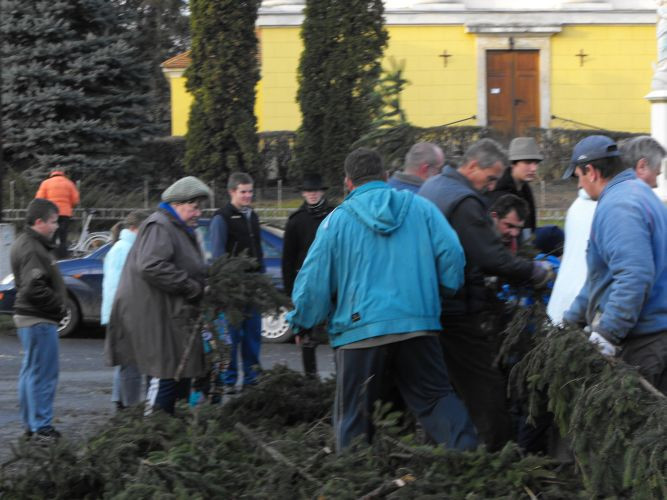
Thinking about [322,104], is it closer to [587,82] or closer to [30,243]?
[587,82]

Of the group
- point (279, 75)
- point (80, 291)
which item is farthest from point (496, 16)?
point (80, 291)

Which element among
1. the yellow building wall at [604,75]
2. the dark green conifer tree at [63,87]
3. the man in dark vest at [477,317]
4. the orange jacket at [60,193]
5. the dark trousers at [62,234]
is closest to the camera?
the man in dark vest at [477,317]

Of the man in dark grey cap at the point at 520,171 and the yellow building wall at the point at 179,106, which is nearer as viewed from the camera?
the man in dark grey cap at the point at 520,171

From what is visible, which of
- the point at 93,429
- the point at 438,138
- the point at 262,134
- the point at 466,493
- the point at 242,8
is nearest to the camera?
the point at 466,493

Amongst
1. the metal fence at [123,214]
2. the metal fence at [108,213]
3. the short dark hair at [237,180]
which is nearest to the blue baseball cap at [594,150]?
the short dark hair at [237,180]

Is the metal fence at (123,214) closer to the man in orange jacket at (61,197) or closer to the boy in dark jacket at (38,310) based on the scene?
the man in orange jacket at (61,197)

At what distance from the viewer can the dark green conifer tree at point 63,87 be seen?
81.2 feet

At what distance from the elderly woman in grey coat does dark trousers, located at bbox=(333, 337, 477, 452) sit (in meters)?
1.39

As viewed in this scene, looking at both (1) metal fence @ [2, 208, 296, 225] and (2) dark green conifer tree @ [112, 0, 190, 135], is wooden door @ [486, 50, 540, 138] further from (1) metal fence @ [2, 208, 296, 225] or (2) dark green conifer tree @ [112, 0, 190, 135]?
(2) dark green conifer tree @ [112, 0, 190, 135]

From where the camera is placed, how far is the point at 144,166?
26703mm

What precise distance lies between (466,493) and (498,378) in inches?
47.0

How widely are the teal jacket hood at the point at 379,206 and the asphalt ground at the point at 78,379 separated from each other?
1866 millimetres

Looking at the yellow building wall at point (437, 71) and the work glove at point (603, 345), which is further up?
the yellow building wall at point (437, 71)

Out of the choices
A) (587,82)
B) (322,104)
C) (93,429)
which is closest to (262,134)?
(322,104)
